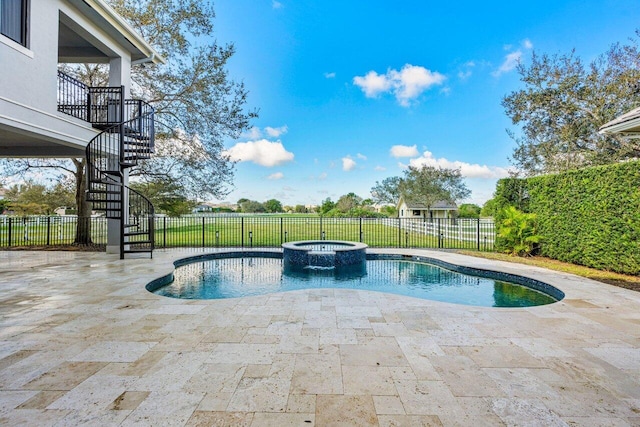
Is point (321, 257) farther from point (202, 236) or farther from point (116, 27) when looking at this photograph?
point (116, 27)

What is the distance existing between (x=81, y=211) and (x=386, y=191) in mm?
37745

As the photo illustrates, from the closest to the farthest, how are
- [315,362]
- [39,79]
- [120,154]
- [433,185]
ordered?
[315,362], [39,79], [120,154], [433,185]

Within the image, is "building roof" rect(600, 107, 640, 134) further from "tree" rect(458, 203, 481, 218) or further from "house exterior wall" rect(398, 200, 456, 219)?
"tree" rect(458, 203, 481, 218)

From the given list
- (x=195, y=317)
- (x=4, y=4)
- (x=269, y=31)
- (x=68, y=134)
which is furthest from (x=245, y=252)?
(x=269, y=31)

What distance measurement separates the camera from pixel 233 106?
444 inches

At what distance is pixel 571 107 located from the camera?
11.5m

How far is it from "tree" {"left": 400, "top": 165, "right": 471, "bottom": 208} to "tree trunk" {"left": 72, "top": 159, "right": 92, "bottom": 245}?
2421cm

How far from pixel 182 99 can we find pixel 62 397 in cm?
1096

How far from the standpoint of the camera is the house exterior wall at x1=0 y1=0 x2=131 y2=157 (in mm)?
4820

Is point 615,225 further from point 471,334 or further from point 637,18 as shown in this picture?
point 637,18

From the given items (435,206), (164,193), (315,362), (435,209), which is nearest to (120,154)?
(164,193)

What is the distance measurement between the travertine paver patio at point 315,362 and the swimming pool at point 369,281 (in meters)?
1.21

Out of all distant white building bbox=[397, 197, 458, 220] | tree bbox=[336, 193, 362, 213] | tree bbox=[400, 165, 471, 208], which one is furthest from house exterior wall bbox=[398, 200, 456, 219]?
tree bbox=[336, 193, 362, 213]

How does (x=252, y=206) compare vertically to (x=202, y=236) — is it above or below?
above
